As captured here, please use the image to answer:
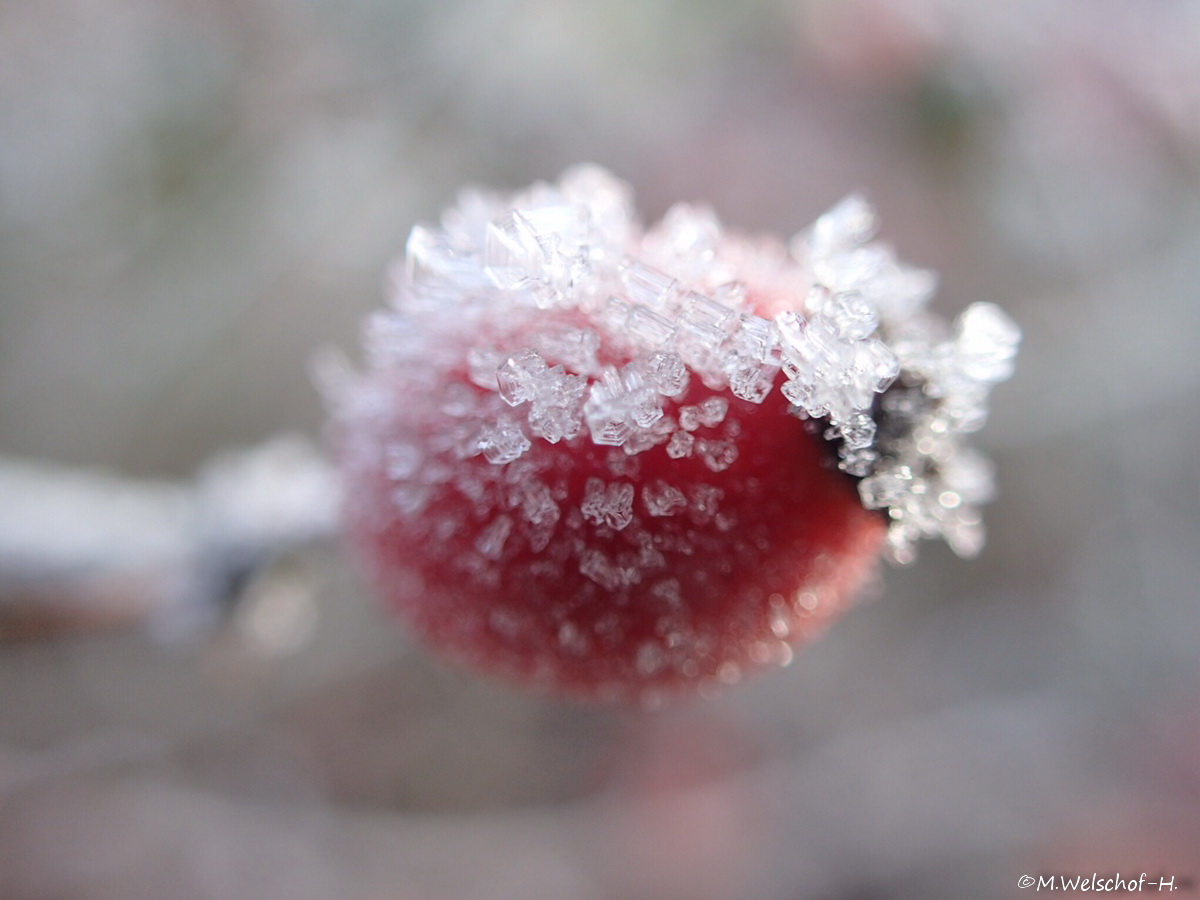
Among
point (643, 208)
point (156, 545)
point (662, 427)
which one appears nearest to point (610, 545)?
point (662, 427)

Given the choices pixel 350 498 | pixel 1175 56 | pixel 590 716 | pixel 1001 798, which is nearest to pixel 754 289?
pixel 350 498

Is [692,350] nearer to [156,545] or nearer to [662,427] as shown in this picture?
[662,427]

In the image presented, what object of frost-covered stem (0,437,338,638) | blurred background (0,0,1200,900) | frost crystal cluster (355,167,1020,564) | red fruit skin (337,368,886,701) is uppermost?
blurred background (0,0,1200,900)

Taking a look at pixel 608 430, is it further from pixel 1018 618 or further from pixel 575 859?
pixel 1018 618

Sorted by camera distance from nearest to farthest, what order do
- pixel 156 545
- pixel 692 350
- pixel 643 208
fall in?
pixel 692 350
pixel 156 545
pixel 643 208

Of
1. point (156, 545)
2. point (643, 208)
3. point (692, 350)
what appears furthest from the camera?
point (643, 208)

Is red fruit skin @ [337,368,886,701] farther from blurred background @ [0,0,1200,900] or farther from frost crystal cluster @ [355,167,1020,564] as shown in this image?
blurred background @ [0,0,1200,900]

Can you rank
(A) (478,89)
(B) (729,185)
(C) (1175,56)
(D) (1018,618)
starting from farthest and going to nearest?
(B) (729,185) → (D) (1018,618) → (A) (478,89) → (C) (1175,56)

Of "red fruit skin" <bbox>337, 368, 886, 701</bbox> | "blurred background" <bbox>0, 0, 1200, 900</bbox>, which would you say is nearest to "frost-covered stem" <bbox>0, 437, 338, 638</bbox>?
"red fruit skin" <bbox>337, 368, 886, 701</bbox>
